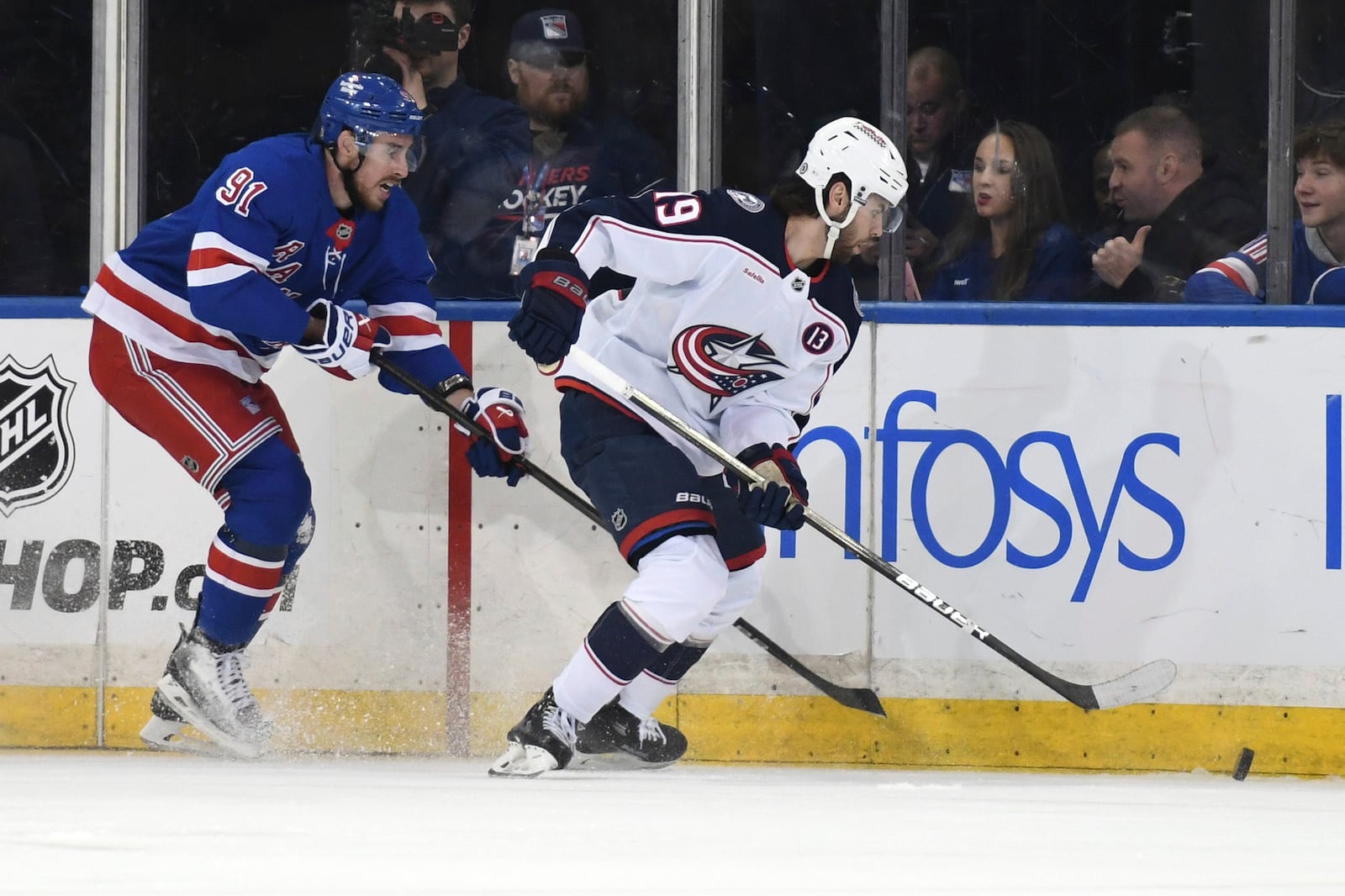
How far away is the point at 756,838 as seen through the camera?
2291mm

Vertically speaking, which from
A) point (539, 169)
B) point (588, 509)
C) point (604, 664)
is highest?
point (539, 169)

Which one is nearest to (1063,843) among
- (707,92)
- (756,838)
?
(756,838)

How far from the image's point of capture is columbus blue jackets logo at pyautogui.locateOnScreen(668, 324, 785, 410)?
3178 mm

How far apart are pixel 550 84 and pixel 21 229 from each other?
1.19 m

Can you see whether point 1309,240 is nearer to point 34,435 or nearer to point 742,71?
point 742,71

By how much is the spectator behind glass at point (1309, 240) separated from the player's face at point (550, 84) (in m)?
1.35

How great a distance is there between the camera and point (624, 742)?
328cm

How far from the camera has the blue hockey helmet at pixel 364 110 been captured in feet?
10.6

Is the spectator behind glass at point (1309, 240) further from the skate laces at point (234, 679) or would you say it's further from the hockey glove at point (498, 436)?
the skate laces at point (234, 679)

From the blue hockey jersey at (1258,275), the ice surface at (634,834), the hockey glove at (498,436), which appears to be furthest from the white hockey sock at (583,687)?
the blue hockey jersey at (1258,275)

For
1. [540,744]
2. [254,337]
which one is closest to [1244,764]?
[540,744]

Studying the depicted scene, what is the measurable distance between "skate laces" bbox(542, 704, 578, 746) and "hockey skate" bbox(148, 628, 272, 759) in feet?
2.16

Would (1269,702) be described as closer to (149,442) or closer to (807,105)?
(807,105)

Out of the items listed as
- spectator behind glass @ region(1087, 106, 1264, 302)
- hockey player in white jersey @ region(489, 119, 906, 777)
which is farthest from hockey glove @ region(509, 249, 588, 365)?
spectator behind glass @ region(1087, 106, 1264, 302)
